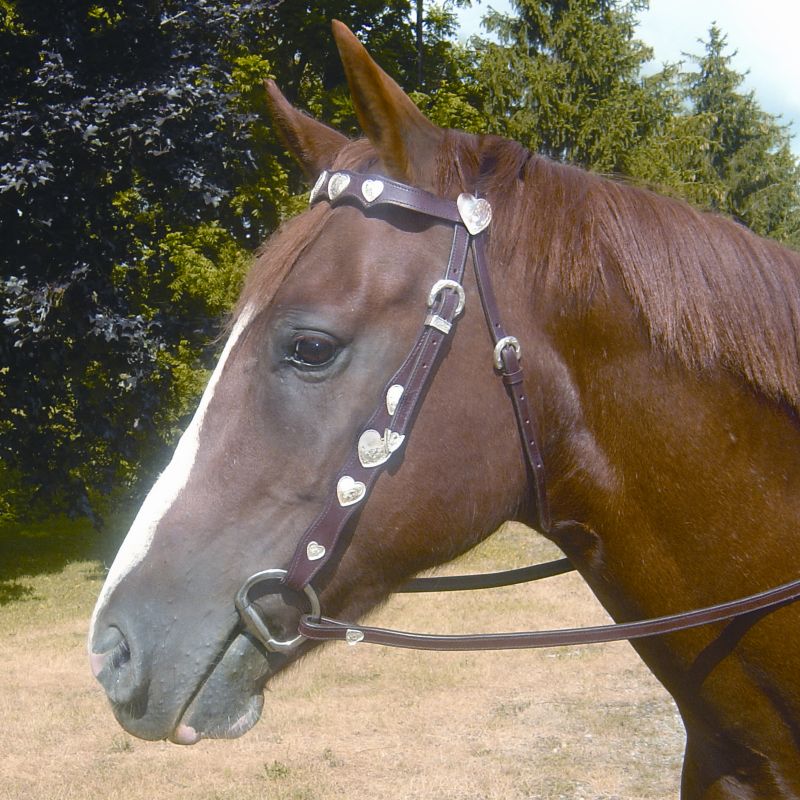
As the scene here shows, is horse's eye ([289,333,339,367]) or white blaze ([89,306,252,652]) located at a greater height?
horse's eye ([289,333,339,367])

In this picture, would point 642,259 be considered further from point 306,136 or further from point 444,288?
point 306,136

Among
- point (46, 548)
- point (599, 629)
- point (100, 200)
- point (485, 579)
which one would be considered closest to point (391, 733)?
point (485, 579)

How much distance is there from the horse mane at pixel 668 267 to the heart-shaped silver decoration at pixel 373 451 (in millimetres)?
452

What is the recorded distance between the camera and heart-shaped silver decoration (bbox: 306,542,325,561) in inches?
60.2

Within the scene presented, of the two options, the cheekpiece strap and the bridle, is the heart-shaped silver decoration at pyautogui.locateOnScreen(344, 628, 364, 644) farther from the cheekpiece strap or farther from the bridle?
the cheekpiece strap

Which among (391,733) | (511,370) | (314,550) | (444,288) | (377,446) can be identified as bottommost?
(391,733)

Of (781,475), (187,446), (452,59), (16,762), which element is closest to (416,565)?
(187,446)

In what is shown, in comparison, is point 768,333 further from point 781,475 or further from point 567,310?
point 567,310

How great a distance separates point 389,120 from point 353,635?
1.04 meters

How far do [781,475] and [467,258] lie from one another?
79 cm

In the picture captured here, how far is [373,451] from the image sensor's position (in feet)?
4.96

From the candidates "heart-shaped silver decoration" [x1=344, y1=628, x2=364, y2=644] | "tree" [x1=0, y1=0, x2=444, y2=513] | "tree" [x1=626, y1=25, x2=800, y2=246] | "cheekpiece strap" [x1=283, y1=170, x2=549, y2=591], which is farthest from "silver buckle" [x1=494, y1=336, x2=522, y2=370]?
"tree" [x1=626, y1=25, x2=800, y2=246]

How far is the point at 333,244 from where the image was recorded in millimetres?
1591

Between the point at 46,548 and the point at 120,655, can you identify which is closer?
the point at 120,655
